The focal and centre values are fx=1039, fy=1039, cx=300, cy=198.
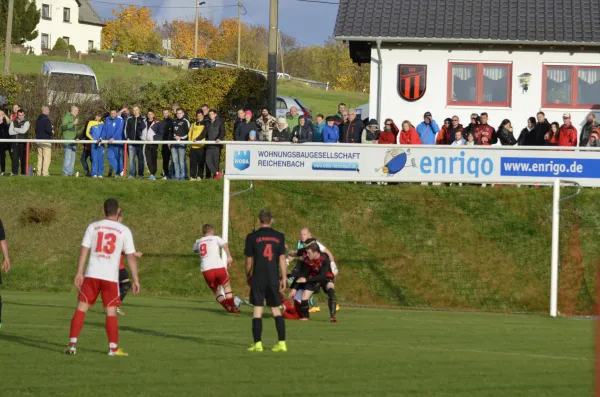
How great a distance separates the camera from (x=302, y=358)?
489 inches

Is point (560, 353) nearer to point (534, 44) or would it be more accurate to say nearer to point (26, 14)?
point (534, 44)

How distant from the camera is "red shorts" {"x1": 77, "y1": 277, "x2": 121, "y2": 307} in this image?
12.0m

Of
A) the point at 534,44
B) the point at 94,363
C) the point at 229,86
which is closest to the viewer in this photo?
the point at 94,363

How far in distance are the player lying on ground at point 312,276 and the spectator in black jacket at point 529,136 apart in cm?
906

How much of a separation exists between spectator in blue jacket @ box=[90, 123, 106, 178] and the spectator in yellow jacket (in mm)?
2326

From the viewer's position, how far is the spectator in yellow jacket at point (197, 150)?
2612 centimetres

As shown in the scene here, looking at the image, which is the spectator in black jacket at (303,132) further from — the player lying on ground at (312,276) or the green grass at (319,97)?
the green grass at (319,97)

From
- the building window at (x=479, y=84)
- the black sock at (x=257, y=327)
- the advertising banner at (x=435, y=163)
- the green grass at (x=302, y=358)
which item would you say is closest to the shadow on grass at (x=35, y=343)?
the green grass at (x=302, y=358)

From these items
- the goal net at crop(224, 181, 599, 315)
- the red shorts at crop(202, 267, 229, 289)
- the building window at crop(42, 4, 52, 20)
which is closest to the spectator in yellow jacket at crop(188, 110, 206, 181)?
the goal net at crop(224, 181, 599, 315)

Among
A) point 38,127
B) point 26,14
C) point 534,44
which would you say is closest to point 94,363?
point 38,127

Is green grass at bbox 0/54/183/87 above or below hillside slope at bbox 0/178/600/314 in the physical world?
above

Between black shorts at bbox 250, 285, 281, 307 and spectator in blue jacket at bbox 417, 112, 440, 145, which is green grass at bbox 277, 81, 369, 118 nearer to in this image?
spectator in blue jacket at bbox 417, 112, 440, 145

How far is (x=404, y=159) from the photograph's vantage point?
2308 centimetres

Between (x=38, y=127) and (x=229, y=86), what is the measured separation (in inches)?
383
